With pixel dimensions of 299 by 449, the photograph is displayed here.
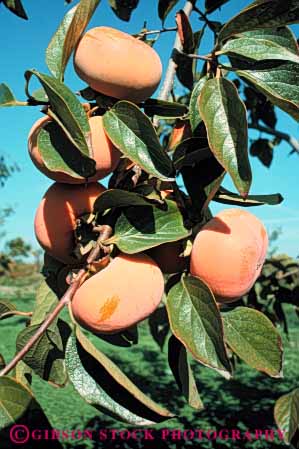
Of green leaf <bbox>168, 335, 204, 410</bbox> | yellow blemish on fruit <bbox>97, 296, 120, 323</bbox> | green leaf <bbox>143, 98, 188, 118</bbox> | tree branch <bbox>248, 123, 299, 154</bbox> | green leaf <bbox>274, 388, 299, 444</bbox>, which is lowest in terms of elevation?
green leaf <bbox>274, 388, 299, 444</bbox>

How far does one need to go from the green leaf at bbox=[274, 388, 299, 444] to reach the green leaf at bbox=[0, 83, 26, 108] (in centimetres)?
89

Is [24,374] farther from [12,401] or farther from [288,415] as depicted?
[288,415]

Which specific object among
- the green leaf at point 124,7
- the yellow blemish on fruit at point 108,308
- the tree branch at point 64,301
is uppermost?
the green leaf at point 124,7

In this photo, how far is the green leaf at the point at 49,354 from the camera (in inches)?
26.9

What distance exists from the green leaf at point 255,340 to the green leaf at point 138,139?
0.22 meters

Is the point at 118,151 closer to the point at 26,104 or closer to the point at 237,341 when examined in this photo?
the point at 26,104

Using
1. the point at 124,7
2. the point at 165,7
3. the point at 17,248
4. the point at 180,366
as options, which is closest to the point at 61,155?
the point at 180,366

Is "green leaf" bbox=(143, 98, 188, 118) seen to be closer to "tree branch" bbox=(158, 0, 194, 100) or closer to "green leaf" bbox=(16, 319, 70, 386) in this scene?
"tree branch" bbox=(158, 0, 194, 100)

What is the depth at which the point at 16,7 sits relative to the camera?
1.19 metres

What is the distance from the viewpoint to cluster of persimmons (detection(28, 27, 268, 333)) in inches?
25.3

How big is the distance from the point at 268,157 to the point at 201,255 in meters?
1.80

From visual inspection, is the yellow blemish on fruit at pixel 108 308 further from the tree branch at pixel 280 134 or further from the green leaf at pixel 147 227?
the tree branch at pixel 280 134

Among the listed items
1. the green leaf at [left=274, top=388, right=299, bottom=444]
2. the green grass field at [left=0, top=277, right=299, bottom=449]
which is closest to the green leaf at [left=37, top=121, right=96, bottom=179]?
the green leaf at [left=274, top=388, right=299, bottom=444]

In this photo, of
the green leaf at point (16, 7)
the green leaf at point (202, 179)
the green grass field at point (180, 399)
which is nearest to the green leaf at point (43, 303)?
the green leaf at point (202, 179)
